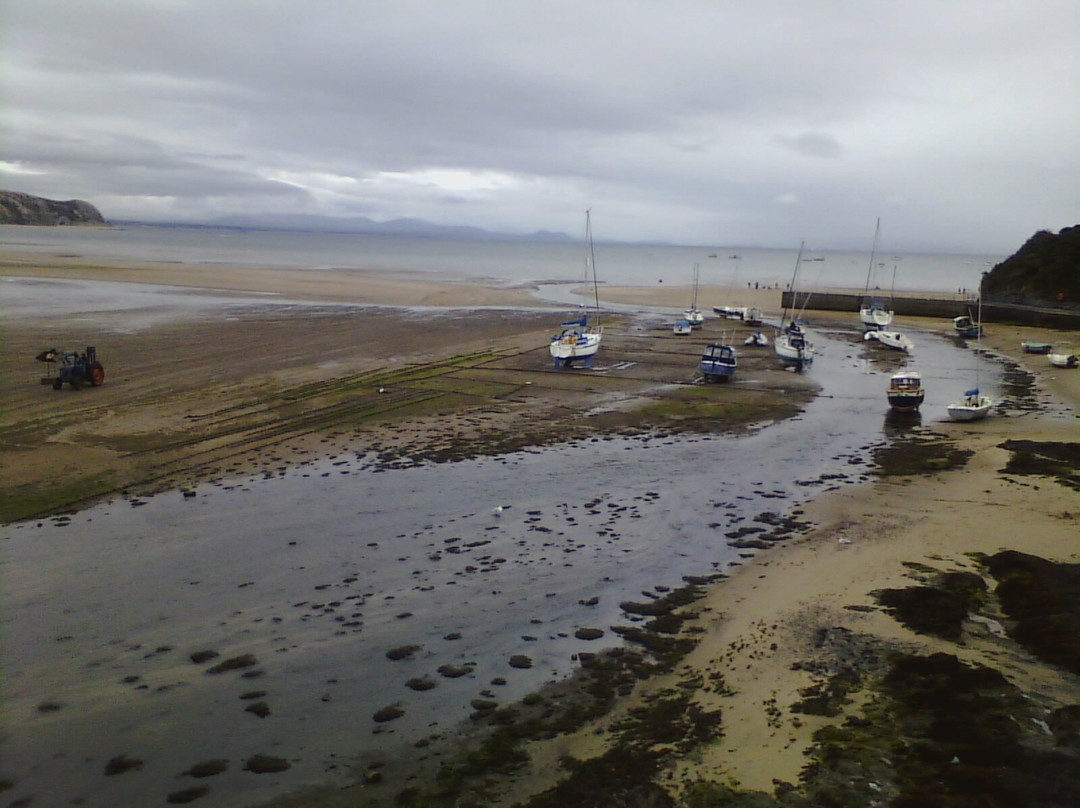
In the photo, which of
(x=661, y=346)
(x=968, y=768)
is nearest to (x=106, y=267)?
(x=661, y=346)

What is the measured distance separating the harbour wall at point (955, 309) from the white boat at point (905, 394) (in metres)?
38.1

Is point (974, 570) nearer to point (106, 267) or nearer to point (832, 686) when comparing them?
point (832, 686)

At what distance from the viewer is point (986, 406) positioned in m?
26.9

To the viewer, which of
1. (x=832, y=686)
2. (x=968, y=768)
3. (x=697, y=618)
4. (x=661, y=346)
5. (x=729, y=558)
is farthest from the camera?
(x=661, y=346)

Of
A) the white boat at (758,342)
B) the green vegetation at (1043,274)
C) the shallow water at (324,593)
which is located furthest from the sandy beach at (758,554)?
the green vegetation at (1043,274)

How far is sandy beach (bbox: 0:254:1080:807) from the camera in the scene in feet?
28.3

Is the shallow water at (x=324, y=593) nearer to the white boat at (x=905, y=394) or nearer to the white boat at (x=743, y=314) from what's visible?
the white boat at (x=905, y=394)

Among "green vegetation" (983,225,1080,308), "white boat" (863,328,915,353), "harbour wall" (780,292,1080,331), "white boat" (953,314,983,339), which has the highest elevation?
"green vegetation" (983,225,1080,308)

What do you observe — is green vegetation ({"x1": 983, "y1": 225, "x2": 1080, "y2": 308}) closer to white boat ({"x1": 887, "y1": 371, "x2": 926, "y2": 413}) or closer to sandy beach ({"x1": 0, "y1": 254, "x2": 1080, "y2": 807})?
sandy beach ({"x1": 0, "y1": 254, "x2": 1080, "y2": 807})

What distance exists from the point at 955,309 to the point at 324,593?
71023 mm

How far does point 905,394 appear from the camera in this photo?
27.6 meters

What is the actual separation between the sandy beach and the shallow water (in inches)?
42.2

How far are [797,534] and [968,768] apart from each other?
8219mm

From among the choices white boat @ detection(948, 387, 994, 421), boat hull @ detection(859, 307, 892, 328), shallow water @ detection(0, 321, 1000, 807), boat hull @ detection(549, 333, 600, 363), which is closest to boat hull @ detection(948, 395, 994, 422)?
white boat @ detection(948, 387, 994, 421)
